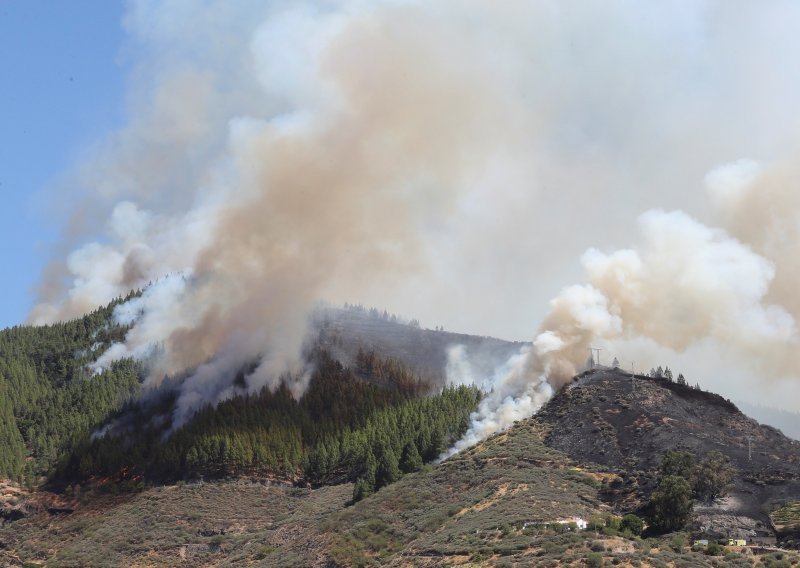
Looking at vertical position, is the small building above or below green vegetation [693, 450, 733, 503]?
below

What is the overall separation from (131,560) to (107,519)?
21.1 meters

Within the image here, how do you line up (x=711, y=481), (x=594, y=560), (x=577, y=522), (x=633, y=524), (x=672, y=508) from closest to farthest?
(x=594, y=560), (x=633, y=524), (x=672, y=508), (x=577, y=522), (x=711, y=481)

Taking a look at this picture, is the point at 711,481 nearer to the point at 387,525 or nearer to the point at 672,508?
the point at 672,508

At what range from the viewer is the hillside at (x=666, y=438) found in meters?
137

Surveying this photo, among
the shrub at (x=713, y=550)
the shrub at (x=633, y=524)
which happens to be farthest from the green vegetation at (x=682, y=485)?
the shrub at (x=713, y=550)

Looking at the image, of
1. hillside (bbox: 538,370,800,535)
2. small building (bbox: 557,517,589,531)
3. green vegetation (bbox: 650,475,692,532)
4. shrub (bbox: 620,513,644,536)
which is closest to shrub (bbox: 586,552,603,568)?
small building (bbox: 557,517,589,531)

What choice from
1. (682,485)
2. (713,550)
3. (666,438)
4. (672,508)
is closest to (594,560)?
(713,550)

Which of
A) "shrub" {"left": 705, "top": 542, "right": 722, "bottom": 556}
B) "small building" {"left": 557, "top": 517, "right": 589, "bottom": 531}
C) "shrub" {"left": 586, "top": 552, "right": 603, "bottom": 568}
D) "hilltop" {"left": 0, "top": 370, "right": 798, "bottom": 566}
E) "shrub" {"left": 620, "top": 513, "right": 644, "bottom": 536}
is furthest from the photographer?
"small building" {"left": 557, "top": 517, "right": 589, "bottom": 531}

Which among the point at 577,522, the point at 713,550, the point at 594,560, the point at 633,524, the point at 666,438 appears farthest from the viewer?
the point at 666,438

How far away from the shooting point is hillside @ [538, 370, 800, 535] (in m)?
137

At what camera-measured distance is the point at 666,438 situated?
514 feet

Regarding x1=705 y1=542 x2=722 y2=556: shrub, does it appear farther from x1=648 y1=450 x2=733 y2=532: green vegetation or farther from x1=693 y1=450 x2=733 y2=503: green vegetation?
x1=693 y1=450 x2=733 y2=503: green vegetation

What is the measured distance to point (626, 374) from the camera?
185 m

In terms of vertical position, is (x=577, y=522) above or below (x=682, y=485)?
below
